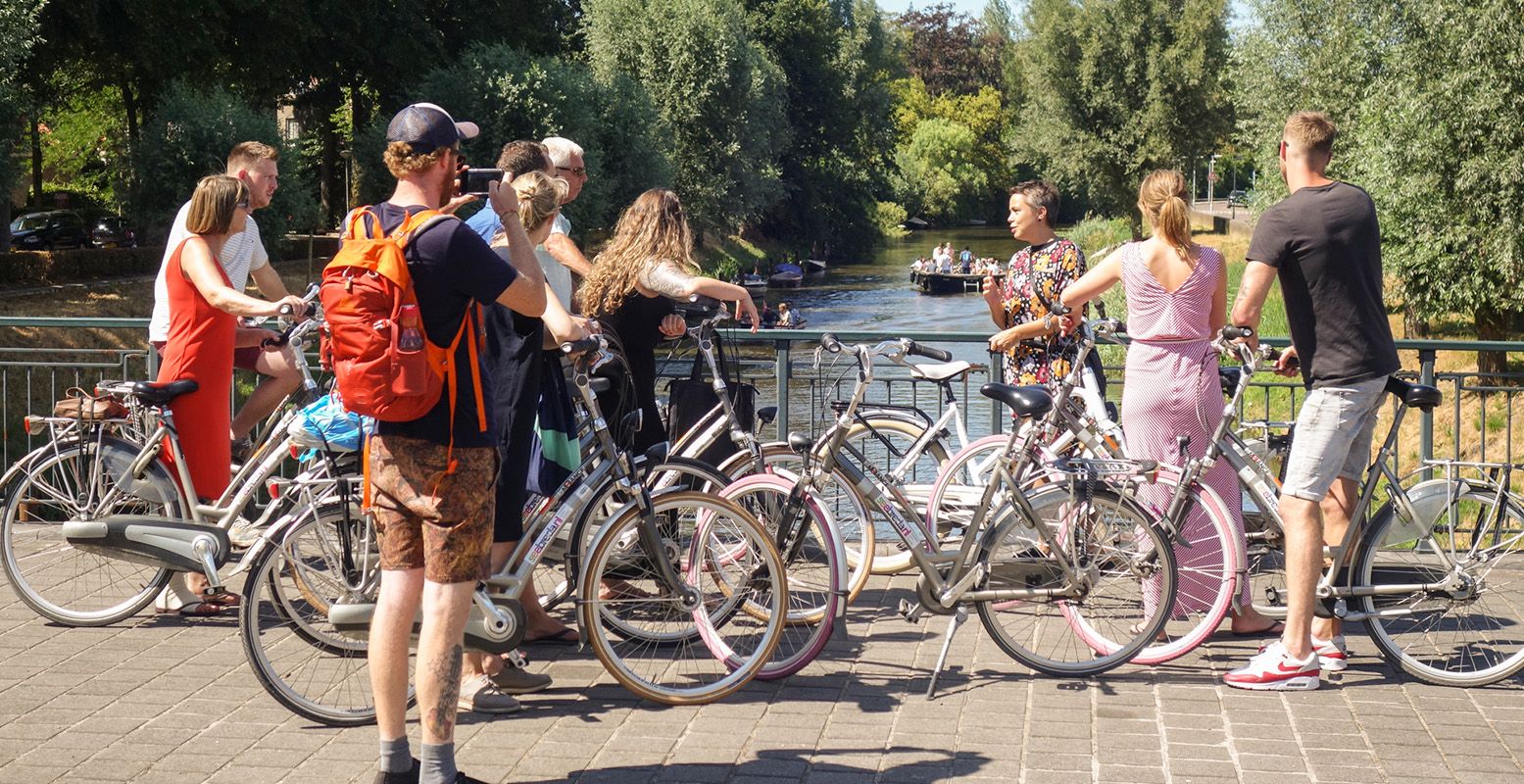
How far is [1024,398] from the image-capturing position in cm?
565

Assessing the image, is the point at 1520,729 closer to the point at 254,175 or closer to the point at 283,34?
the point at 254,175

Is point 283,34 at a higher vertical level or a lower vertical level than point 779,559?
higher

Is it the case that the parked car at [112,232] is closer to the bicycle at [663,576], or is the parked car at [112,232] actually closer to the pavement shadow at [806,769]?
the bicycle at [663,576]

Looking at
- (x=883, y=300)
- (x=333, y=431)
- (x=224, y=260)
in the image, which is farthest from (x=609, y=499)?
(x=883, y=300)

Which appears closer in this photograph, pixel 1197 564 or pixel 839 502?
pixel 1197 564

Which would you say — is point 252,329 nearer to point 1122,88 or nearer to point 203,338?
point 203,338

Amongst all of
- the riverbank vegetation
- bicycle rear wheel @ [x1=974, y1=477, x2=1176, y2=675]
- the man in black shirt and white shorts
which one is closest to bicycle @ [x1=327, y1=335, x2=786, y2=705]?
bicycle rear wheel @ [x1=974, y1=477, x2=1176, y2=675]

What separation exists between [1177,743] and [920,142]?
314 ft

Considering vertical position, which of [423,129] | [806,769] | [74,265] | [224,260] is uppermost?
[74,265]

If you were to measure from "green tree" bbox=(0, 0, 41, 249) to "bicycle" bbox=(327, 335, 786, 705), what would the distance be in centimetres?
2303

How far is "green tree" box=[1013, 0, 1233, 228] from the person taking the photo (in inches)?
2205

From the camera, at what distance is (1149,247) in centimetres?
607

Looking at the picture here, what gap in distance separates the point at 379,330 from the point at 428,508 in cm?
50

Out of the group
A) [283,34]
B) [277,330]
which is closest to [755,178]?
[283,34]
